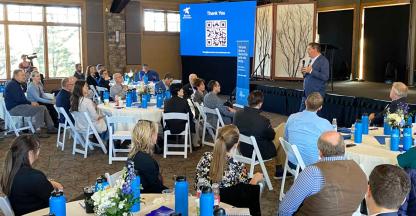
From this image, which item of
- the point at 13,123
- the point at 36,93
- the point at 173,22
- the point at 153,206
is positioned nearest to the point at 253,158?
the point at 153,206

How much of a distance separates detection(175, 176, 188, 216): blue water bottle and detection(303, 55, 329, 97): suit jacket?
5.20 m

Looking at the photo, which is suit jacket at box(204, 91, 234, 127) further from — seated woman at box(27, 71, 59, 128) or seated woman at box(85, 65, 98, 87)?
seated woman at box(85, 65, 98, 87)

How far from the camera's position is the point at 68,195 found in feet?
17.2

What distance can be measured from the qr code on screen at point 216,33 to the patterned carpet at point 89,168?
672 centimetres

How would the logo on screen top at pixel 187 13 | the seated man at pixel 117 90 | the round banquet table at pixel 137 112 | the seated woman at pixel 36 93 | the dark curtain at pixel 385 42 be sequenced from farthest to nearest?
the logo on screen top at pixel 187 13, the dark curtain at pixel 385 42, the seated woman at pixel 36 93, the seated man at pixel 117 90, the round banquet table at pixel 137 112

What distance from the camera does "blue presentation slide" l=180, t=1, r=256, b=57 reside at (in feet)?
42.4

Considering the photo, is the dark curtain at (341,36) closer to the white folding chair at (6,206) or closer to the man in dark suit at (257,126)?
the man in dark suit at (257,126)

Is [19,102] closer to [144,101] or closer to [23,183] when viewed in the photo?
[144,101]

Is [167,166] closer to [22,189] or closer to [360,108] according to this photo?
[22,189]

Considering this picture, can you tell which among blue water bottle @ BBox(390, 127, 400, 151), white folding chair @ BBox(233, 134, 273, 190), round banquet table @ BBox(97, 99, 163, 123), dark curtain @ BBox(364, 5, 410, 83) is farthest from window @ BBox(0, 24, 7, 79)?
blue water bottle @ BBox(390, 127, 400, 151)

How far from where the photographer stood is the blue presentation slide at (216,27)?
42.4 ft

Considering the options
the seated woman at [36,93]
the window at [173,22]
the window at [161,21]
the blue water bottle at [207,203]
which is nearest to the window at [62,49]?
the window at [161,21]

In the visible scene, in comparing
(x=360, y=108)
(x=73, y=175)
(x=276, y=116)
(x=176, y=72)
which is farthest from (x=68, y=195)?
(x=176, y=72)

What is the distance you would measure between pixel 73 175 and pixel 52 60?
356 inches
